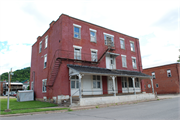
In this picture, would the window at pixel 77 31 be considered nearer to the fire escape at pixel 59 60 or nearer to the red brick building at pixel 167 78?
the fire escape at pixel 59 60

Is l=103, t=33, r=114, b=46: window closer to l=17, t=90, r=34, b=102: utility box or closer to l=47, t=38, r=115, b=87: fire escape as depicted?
l=47, t=38, r=115, b=87: fire escape

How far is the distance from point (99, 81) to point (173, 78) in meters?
24.9

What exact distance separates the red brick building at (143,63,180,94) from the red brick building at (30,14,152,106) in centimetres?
1358

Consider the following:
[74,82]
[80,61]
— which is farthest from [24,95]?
[80,61]

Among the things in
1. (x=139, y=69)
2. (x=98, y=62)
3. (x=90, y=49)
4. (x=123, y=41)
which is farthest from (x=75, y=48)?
(x=139, y=69)

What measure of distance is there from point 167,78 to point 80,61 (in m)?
28.2

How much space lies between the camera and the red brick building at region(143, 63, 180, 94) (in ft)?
114

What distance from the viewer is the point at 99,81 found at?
19875 mm

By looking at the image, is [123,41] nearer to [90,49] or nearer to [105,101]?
[90,49]

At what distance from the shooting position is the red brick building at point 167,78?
114 ft

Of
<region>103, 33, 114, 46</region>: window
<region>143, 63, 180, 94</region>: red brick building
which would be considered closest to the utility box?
<region>103, 33, 114, 46</region>: window

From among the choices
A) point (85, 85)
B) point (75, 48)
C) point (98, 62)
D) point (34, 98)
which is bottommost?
point (34, 98)

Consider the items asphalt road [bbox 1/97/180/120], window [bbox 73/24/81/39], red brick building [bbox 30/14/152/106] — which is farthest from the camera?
window [bbox 73/24/81/39]

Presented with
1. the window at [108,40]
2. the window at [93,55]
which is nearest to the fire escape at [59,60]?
the window at [93,55]
